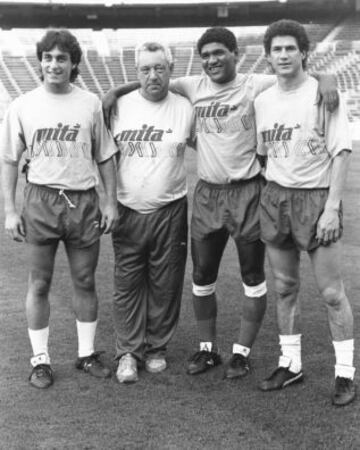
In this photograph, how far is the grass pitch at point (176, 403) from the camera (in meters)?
2.70

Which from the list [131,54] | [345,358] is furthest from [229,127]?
[131,54]

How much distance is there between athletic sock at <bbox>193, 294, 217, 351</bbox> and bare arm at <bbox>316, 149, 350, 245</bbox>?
86 centimetres

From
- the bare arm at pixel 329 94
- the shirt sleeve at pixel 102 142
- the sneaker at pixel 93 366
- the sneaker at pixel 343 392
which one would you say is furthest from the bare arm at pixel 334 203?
the sneaker at pixel 93 366

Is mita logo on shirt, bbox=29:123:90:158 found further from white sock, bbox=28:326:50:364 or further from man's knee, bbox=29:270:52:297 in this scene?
white sock, bbox=28:326:50:364

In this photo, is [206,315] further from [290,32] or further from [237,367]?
[290,32]

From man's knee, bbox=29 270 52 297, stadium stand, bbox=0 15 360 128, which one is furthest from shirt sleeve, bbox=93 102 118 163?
stadium stand, bbox=0 15 360 128

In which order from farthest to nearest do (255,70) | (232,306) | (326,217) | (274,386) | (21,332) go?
(255,70)
(232,306)
(21,332)
(274,386)
(326,217)

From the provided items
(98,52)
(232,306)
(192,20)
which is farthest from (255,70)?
(232,306)

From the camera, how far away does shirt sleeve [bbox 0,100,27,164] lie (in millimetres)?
3174

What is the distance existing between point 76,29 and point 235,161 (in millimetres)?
29578

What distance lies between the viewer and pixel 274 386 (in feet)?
10.5

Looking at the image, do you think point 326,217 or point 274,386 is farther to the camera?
point 274,386

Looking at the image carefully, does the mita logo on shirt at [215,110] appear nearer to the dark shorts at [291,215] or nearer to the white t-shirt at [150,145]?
the white t-shirt at [150,145]

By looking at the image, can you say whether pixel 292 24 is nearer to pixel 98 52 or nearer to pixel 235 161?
pixel 235 161
